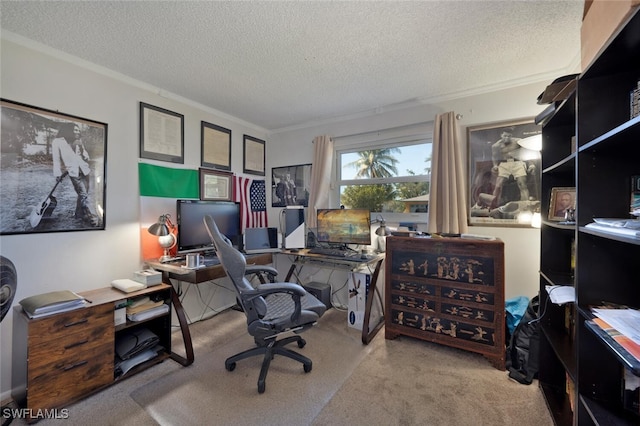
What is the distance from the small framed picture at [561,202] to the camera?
153cm

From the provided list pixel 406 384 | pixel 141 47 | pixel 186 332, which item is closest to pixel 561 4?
pixel 406 384

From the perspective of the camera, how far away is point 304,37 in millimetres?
1701

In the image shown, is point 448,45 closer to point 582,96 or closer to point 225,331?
point 582,96

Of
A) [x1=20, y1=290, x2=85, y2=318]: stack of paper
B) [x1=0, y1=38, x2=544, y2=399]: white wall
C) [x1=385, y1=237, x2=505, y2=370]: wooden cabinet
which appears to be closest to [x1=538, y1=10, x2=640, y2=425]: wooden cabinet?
[x1=385, y1=237, x2=505, y2=370]: wooden cabinet

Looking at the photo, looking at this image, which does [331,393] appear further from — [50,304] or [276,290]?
[50,304]

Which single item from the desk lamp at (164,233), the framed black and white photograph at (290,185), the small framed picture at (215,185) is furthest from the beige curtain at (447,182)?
the desk lamp at (164,233)

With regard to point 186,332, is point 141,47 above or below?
above

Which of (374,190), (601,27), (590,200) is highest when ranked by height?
(601,27)

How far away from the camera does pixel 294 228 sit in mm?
3129

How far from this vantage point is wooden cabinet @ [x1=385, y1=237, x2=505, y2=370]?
1976mm

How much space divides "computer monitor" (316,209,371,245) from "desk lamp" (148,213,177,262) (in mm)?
1478

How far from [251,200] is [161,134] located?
4.29ft

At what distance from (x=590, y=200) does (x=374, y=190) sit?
212cm

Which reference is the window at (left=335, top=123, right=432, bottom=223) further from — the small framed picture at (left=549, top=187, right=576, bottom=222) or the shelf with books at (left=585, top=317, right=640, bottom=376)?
the shelf with books at (left=585, top=317, right=640, bottom=376)
